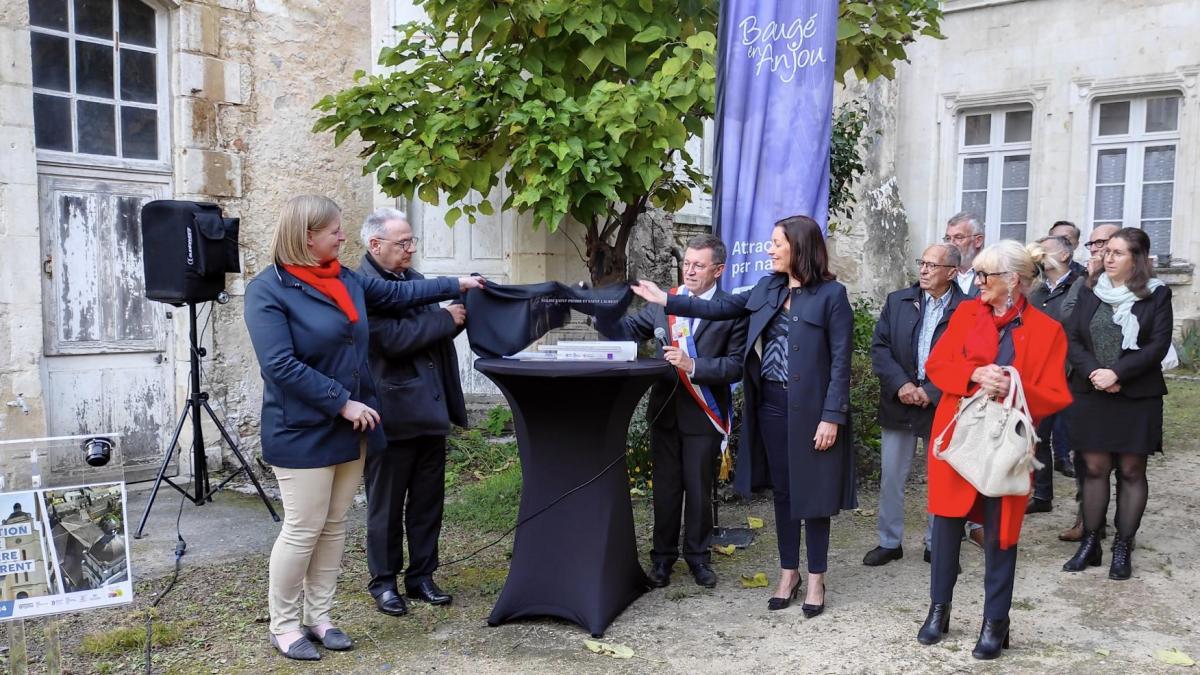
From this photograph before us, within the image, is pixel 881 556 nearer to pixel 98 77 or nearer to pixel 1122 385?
pixel 1122 385

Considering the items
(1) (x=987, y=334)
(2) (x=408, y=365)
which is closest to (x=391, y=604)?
(2) (x=408, y=365)

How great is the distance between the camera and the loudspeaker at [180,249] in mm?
5902

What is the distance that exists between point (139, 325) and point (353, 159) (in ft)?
7.14

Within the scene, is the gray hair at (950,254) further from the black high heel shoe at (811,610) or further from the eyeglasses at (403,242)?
the eyeglasses at (403,242)

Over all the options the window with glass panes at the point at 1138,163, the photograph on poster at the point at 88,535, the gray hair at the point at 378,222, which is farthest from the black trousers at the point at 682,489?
the window with glass panes at the point at 1138,163

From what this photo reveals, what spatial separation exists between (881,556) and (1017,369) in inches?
68.8

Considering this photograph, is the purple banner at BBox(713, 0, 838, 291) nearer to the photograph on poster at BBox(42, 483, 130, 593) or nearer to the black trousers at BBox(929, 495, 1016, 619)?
the black trousers at BBox(929, 495, 1016, 619)

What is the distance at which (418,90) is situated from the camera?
587cm

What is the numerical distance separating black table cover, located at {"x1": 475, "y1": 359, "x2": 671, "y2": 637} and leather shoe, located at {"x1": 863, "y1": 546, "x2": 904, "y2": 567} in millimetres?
1600

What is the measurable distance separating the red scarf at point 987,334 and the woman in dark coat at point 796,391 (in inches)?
22.4

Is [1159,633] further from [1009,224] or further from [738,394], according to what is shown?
[1009,224]

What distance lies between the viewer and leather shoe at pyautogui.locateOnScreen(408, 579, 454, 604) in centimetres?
455

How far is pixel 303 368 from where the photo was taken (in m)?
3.70

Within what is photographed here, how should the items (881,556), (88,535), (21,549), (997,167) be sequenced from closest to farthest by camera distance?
(21,549)
(88,535)
(881,556)
(997,167)
